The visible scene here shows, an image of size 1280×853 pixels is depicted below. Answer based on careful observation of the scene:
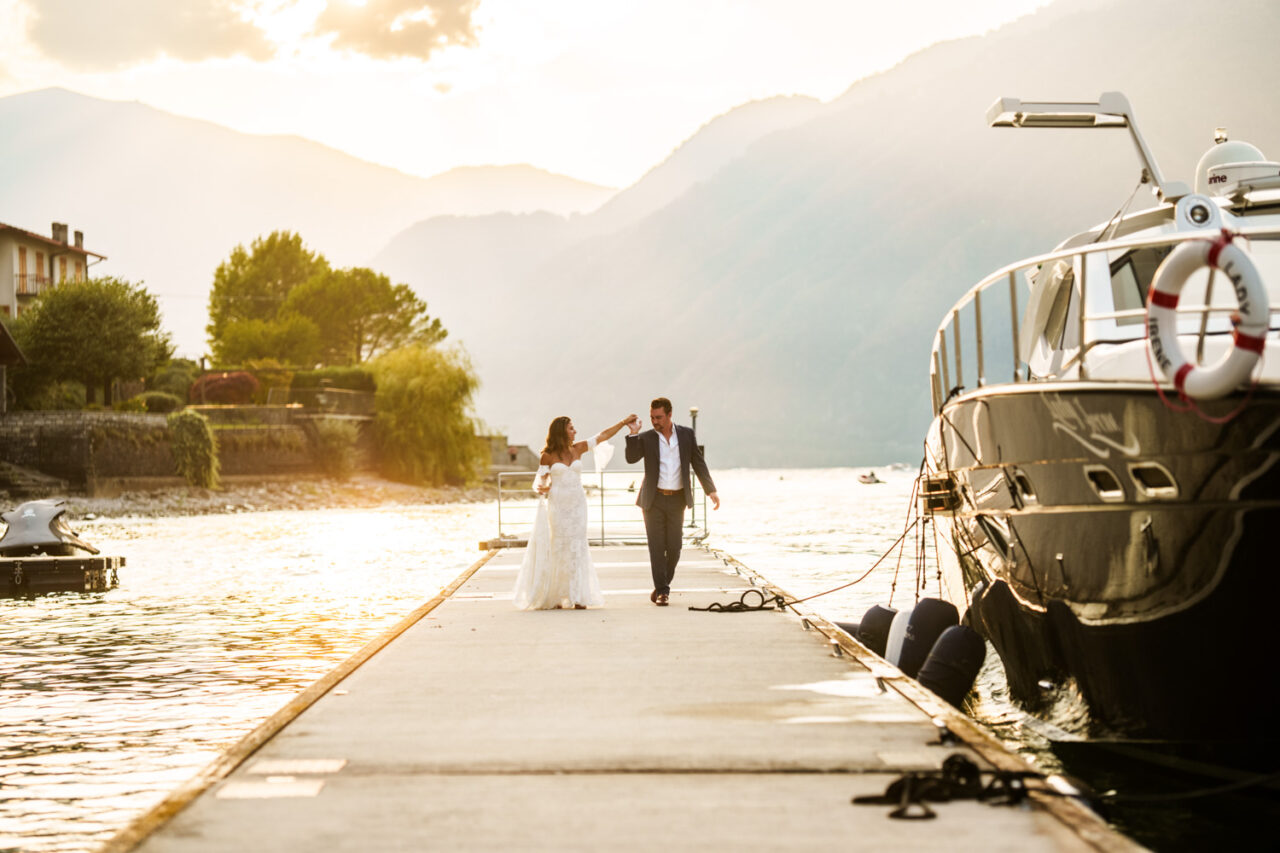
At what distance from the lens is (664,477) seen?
12258 mm

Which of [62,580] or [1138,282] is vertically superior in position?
Result: [1138,282]

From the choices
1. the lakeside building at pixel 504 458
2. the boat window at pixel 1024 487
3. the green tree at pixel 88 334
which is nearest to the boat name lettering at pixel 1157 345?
the boat window at pixel 1024 487

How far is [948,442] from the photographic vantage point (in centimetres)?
1072

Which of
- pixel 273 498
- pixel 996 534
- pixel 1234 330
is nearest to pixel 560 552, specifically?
pixel 996 534

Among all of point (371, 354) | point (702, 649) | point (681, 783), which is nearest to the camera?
point (681, 783)

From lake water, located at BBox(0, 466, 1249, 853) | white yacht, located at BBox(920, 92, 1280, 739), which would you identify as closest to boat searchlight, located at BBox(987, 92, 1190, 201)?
white yacht, located at BBox(920, 92, 1280, 739)

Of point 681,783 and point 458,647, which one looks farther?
point 458,647

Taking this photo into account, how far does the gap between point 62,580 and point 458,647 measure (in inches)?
504

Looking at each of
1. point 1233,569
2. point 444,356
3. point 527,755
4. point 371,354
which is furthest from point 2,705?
point 371,354

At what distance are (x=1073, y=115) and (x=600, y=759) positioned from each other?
943 cm

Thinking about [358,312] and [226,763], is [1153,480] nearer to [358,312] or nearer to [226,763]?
[226,763]

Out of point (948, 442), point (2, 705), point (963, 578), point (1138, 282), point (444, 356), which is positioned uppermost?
point (444, 356)

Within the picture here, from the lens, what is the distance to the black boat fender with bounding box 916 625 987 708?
32.4 ft

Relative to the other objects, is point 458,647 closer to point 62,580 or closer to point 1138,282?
point 1138,282
